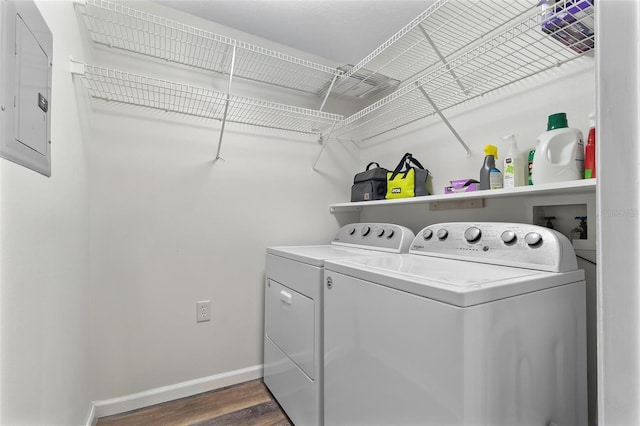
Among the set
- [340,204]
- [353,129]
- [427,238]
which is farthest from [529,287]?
[353,129]

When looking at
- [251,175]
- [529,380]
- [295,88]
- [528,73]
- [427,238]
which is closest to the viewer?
[529,380]

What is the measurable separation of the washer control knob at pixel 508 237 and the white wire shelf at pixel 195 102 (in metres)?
1.28

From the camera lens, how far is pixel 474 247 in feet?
4.10

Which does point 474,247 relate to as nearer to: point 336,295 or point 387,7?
point 336,295

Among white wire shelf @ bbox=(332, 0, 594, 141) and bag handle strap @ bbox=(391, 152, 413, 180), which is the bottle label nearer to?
white wire shelf @ bbox=(332, 0, 594, 141)

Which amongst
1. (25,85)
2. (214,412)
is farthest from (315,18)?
(214,412)

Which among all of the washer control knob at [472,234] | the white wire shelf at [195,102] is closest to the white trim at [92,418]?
the white wire shelf at [195,102]

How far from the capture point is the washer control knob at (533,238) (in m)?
1.04

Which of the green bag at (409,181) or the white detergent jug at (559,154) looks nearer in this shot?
the white detergent jug at (559,154)

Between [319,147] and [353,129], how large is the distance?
1.17 feet

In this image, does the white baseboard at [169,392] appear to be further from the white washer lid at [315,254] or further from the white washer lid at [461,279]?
the white washer lid at [461,279]

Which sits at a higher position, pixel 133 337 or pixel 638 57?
pixel 638 57

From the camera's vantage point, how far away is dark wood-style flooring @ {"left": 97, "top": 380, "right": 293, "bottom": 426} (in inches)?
61.9

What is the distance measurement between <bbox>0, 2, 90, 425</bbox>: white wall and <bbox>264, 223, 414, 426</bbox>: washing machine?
3.11 ft
